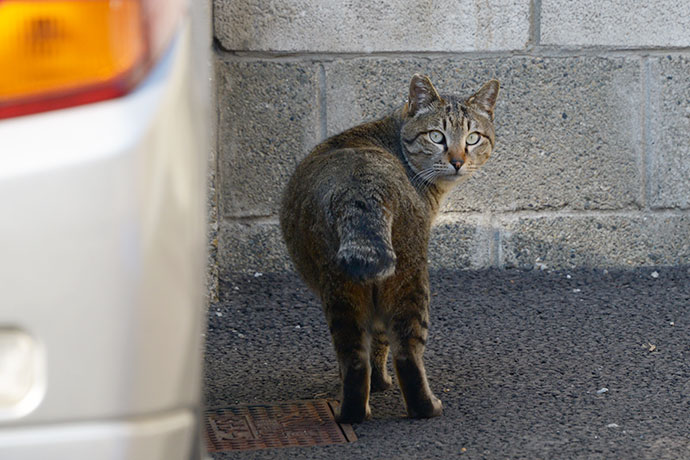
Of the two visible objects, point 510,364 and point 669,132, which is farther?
point 669,132

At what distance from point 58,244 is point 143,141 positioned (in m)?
0.21

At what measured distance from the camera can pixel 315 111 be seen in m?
5.25

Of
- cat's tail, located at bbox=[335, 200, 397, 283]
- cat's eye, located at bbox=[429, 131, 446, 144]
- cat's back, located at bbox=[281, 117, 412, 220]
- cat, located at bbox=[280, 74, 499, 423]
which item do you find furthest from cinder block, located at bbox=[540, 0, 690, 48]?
cat's tail, located at bbox=[335, 200, 397, 283]

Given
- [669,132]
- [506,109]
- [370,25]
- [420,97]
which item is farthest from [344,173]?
[669,132]

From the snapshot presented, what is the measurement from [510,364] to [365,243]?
144 cm

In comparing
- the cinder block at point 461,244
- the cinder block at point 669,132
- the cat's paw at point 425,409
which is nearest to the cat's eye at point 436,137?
the cat's paw at point 425,409

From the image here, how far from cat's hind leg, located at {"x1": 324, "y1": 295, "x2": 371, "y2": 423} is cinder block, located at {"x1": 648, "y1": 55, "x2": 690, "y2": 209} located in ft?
9.98

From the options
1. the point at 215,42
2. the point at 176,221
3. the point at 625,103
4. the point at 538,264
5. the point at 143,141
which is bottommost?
the point at 538,264

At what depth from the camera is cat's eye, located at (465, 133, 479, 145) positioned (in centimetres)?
405

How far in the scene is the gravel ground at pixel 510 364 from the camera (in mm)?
3068

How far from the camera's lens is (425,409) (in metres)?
3.25

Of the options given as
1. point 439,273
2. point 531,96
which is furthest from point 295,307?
point 531,96

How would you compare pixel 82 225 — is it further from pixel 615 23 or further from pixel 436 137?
pixel 615 23

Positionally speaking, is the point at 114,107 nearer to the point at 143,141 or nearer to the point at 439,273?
the point at 143,141
